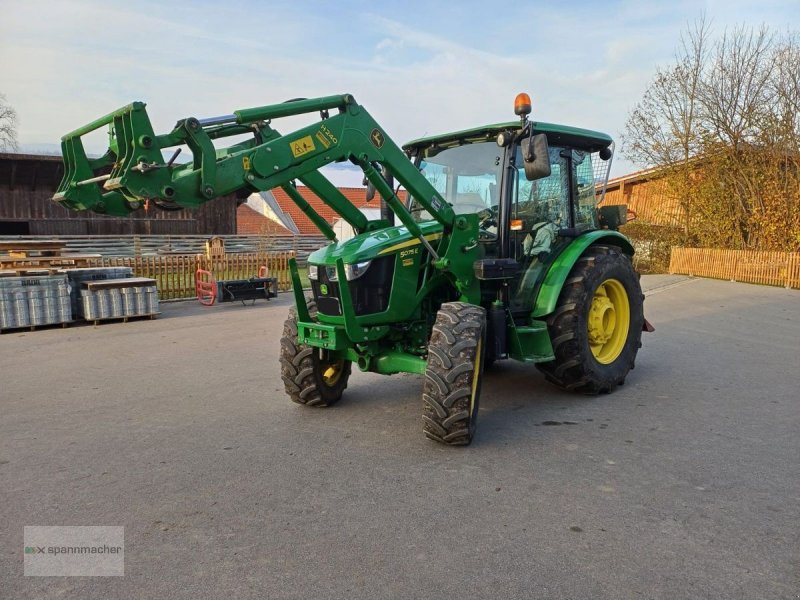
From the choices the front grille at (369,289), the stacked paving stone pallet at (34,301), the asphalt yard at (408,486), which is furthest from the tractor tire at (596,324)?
the stacked paving stone pallet at (34,301)

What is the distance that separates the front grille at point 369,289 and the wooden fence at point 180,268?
11116 mm

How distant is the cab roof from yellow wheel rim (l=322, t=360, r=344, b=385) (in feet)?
7.31

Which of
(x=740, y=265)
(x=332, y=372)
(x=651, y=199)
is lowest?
(x=332, y=372)

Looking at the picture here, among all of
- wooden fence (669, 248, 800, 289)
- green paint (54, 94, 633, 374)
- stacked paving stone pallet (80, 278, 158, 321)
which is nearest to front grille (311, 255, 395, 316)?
green paint (54, 94, 633, 374)

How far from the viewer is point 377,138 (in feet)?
14.6

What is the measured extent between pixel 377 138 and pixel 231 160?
3.81 ft

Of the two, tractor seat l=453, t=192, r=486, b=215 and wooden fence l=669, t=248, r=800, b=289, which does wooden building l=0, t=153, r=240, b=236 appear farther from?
wooden fence l=669, t=248, r=800, b=289

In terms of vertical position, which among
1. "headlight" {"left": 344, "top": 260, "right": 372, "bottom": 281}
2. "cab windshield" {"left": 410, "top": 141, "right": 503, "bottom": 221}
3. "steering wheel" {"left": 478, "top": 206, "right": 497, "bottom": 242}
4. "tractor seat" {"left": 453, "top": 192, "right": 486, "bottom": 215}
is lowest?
"headlight" {"left": 344, "top": 260, "right": 372, "bottom": 281}

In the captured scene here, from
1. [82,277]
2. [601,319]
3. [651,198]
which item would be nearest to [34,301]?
[82,277]

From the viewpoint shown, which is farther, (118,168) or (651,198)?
(651,198)

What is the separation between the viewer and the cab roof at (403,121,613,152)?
5286mm

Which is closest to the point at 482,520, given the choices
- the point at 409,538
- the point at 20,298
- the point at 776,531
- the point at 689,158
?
the point at 409,538

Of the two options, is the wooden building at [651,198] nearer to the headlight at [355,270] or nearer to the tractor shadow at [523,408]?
the tractor shadow at [523,408]

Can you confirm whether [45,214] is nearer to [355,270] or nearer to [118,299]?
[118,299]
